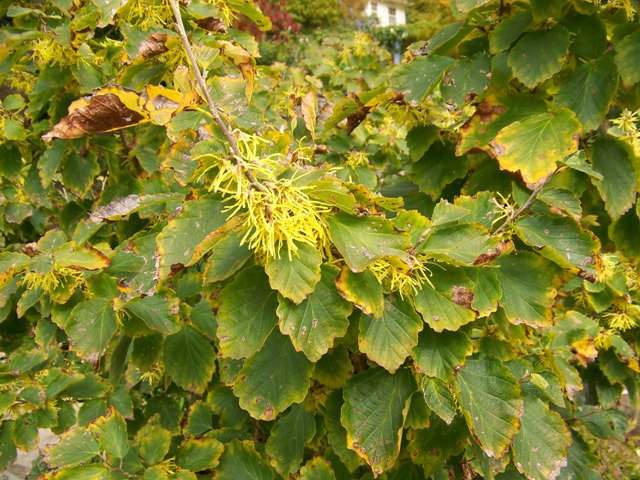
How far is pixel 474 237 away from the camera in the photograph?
99cm

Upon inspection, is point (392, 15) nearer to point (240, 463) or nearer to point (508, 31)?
point (508, 31)

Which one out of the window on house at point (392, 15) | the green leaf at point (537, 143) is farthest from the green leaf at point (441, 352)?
the window on house at point (392, 15)

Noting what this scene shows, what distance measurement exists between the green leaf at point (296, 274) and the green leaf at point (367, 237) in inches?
2.1

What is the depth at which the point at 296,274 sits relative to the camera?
825 millimetres

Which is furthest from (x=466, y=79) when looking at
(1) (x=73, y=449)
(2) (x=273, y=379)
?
(1) (x=73, y=449)

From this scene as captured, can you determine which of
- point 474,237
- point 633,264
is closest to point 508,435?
point 474,237

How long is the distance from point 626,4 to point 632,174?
0.47 m

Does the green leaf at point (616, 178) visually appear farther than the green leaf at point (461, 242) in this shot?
Yes

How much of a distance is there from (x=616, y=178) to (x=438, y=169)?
0.50 meters

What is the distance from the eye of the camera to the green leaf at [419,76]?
1378 millimetres

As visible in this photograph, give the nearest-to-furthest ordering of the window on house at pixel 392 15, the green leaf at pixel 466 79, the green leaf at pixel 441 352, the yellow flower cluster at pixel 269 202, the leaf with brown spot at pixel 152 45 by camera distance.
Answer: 1. the yellow flower cluster at pixel 269 202
2. the green leaf at pixel 441 352
3. the leaf with brown spot at pixel 152 45
4. the green leaf at pixel 466 79
5. the window on house at pixel 392 15

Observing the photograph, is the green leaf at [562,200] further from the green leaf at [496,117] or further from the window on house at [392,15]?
the window on house at [392,15]

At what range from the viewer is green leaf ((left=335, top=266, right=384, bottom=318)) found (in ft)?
2.78

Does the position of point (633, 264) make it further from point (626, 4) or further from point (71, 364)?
point (71, 364)
